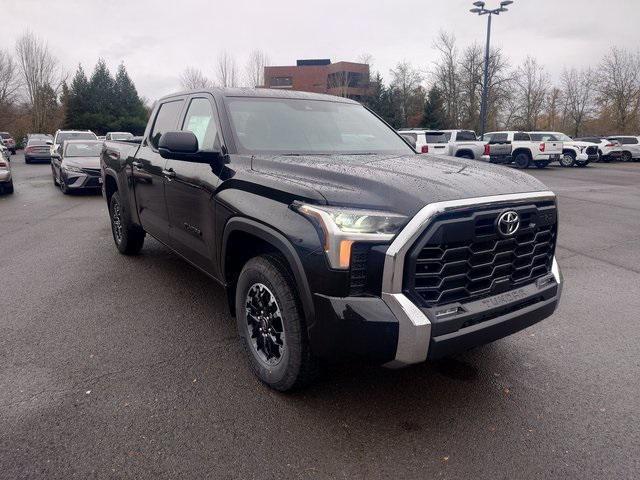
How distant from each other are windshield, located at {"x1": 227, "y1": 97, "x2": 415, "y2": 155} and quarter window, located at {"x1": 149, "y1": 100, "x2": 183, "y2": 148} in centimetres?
101

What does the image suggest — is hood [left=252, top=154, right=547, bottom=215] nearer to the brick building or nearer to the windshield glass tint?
the windshield glass tint

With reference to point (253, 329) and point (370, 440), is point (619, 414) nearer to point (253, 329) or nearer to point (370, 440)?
point (370, 440)

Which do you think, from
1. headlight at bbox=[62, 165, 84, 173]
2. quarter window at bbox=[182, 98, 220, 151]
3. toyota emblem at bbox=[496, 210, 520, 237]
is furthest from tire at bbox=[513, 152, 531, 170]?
toyota emblem at bbox=[496, 210, 520, 237]

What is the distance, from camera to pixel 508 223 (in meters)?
2.67

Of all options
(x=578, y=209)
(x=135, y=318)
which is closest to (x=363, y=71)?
(x=578, y=209)

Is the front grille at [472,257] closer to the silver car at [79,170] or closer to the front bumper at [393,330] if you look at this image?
the front bumper at [393,330]

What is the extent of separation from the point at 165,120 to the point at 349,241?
3204 millimetres

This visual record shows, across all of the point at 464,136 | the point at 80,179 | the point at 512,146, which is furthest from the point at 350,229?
the point at 512,146

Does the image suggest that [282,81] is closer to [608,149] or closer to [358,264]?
[608,149]

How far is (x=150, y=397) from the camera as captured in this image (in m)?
2.98

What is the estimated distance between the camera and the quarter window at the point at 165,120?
4.60 metres

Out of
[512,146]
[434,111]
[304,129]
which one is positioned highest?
[434,111]

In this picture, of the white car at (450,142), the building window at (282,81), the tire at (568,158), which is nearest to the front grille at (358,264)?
the white car at (450,142)

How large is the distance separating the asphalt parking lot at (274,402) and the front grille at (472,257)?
2.54 feet
